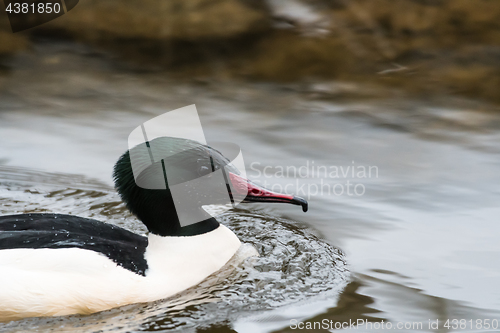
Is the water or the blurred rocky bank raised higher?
the blurred rocky bank

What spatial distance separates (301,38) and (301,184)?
13.4 ft

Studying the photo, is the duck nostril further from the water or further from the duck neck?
the water

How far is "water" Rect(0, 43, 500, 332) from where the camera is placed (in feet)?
13.5

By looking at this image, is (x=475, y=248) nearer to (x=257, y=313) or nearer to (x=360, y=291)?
(x=360, y=291)

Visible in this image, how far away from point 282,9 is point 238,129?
3.00 m

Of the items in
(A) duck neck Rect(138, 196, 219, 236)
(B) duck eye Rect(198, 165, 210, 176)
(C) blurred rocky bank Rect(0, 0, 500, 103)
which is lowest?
(A) duck neck Rect(138, 196, 219, 236)

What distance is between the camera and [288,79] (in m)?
9.28

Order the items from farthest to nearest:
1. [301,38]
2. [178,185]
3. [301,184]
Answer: [301,38], [301,184], [178,185]
